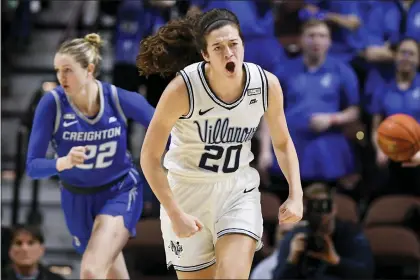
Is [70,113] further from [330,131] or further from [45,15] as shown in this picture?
[45,15]

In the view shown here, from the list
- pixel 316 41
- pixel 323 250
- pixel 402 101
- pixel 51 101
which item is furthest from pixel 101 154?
pixel 402 101

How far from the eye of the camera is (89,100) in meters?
5.05

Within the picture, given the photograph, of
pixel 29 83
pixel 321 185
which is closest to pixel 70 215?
pixel 321 185

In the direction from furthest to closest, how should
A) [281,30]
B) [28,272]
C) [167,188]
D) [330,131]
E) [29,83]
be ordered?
[29,83], [281,30], [330,131], [28,272], [167,188]

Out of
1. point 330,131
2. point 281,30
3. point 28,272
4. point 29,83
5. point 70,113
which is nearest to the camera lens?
point 70,113

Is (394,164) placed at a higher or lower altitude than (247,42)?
lower

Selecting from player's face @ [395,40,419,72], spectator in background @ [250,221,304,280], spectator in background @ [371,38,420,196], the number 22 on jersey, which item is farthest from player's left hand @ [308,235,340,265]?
the number 22 on jersey

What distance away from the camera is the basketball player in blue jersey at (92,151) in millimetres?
4895

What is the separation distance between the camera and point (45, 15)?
859cm

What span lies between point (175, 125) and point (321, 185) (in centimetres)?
255

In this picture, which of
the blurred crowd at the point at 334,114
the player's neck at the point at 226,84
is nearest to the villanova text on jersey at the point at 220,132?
the player's neck at the point at 226,84

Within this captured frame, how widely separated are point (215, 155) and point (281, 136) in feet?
1.10

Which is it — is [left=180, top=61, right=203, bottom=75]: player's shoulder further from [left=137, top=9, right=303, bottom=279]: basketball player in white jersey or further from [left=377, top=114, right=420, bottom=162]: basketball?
[left=377, top=114, right=420, bottom=162]: basketball

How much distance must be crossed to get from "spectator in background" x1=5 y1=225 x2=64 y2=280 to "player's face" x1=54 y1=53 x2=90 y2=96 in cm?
170
